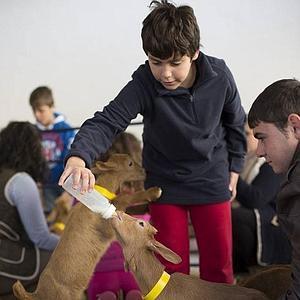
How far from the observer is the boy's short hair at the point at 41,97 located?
9.08ft

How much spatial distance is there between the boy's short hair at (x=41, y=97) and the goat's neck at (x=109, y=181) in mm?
1269

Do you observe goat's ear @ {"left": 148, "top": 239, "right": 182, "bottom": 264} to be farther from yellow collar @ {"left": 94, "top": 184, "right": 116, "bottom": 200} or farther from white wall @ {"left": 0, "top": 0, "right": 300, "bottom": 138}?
white wall @ {"left": 0, "top": 0, "right": 300, "bottom": 138}

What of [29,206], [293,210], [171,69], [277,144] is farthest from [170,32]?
[29,206]

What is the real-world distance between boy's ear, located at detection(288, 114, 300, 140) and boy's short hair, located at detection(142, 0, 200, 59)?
0.93 feet

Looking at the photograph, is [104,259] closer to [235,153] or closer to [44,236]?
[44,236]

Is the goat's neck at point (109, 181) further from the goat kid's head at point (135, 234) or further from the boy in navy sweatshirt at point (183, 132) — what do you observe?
the goat kid's head at point (135, 234)

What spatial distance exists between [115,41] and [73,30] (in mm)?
290

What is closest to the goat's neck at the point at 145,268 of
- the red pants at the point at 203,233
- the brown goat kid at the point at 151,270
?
the brown goat kid at the point at 151,270

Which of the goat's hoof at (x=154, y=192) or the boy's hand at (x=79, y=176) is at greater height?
the boy's hand at (x=79, y=176)

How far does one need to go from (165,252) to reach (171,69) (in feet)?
1.26

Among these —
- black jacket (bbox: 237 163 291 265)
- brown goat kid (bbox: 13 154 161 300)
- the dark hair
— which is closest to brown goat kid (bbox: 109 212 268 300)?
brown goat kid (bbox: 13 154 161 300)

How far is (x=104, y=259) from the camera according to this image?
1.71m

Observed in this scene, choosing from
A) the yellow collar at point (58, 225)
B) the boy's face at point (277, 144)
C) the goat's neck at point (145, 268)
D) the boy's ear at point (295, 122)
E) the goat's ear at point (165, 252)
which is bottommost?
the yellow collar at point (58, 225)

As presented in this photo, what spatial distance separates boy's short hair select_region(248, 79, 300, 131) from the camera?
3.47 feet
